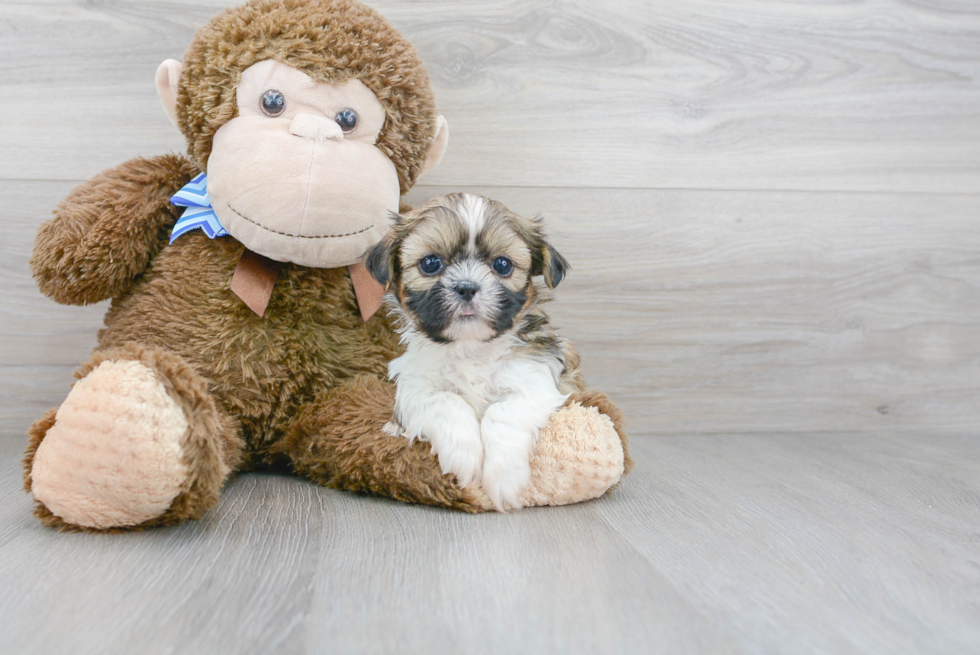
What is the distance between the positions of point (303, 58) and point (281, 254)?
14.7 inches

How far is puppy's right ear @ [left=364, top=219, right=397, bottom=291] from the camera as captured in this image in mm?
1403

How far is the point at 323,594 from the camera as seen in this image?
1.01m

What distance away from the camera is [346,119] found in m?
1.49

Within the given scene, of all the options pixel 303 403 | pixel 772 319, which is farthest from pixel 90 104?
pixel 772 319

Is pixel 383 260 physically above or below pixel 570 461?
above

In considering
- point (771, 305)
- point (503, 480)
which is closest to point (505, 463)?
point (503, 480)

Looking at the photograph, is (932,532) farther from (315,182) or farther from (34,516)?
(34,516)

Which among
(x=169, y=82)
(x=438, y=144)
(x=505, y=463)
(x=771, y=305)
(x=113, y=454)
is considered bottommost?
(x=771, y=305)

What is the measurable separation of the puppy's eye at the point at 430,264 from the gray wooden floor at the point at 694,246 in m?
0.43

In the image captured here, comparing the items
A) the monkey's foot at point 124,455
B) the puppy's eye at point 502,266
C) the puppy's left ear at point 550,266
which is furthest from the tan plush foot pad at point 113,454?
the puppy's left ear at point 550,266

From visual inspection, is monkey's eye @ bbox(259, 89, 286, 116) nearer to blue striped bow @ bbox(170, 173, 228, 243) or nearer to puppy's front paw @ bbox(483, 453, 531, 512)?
blue striped bow @ bbox(170, 173, 228, 243)

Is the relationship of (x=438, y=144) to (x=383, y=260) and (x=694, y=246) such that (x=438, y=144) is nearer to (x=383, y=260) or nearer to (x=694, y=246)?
(x=383, y=260)

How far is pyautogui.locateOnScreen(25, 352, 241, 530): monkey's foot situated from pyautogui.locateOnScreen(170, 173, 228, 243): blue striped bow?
39 centimetres

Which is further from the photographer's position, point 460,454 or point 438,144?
point 438,144
